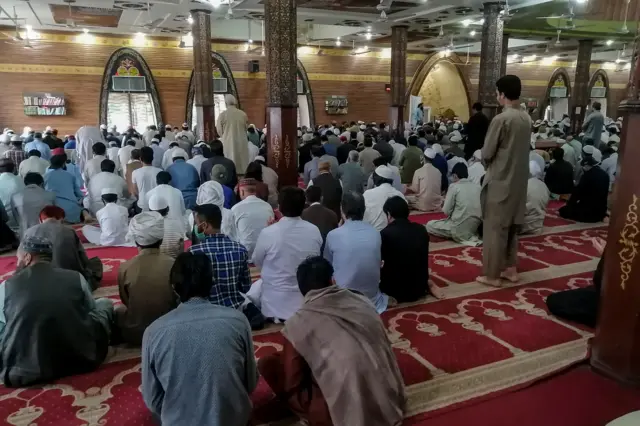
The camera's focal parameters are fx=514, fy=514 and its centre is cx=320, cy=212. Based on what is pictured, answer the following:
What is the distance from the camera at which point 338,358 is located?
6.28ft

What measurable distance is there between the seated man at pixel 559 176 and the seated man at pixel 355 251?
14.1ft

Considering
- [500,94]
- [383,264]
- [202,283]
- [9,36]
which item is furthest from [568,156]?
[9,36]

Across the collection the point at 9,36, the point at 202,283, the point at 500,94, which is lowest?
the point at 202,283

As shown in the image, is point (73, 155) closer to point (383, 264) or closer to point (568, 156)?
point (383, 264)

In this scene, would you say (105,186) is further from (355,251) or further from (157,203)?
(355,251)

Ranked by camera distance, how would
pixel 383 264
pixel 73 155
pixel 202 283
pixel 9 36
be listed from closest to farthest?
pixel 202 283
pixel 383 264
pixel 73 155
pixel 9 36

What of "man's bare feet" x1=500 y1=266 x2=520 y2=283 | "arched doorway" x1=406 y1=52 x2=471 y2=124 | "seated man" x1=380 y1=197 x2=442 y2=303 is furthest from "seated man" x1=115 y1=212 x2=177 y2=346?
"arched doorway" x1=406 y1=52 x2=471 y2=124

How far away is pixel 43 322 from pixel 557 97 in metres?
21.7

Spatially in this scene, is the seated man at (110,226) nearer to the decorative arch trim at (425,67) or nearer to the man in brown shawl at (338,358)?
the man in brown shawl at (338,358)

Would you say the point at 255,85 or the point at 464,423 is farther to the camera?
the point at 255,85

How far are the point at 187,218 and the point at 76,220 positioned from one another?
1.65m

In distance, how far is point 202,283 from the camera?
184 cm

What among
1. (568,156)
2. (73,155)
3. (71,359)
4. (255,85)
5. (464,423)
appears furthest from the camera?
(255,85)

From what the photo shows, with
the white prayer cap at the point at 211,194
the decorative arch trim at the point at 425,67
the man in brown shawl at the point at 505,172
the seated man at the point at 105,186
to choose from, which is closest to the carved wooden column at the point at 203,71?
the seated man at the point at 105,186
